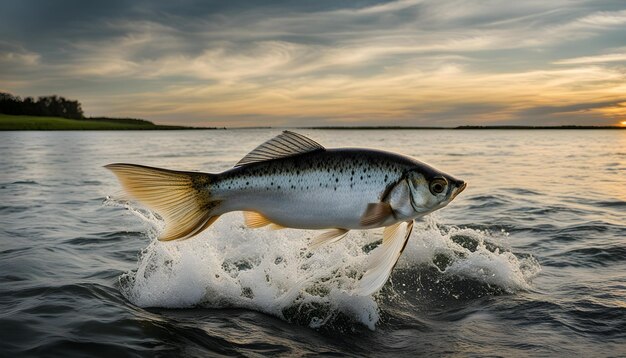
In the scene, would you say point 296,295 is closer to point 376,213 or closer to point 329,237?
point 329,237

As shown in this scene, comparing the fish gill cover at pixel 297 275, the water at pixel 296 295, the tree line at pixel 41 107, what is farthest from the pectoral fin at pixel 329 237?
the tree line at pixel 41 107

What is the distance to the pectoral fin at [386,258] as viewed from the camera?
4477mm

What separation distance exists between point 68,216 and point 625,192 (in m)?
19.1

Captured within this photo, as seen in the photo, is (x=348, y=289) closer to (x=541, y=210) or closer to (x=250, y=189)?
(x=250, y=189)

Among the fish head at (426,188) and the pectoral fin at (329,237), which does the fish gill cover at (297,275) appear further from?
the fish head at (426,188)

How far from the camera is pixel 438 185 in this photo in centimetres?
454

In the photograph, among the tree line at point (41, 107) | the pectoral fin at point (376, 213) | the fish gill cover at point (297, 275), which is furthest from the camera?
the tree line at point (41, 107)

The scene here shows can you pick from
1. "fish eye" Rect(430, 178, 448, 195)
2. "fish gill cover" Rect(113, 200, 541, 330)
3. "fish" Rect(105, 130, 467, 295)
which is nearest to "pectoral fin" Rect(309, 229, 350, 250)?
"fish" Rect(105, 130, 467, 295)

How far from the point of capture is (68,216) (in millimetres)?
16016

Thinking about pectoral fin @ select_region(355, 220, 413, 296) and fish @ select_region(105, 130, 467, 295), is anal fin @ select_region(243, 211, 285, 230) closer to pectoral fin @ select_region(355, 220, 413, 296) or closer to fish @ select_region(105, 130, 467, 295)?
fish @ select_region(105, 130, 467, 295)

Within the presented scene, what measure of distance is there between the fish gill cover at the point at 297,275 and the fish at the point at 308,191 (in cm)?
256

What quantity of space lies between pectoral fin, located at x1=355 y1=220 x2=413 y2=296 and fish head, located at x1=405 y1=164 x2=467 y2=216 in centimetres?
26

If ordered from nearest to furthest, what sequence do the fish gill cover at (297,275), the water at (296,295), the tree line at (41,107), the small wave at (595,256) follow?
the water at (296,295) → the fish gill cover at (297,275) → the small wave at (595,256) → the tree line at (41,107)

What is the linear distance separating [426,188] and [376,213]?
457 millimetres
